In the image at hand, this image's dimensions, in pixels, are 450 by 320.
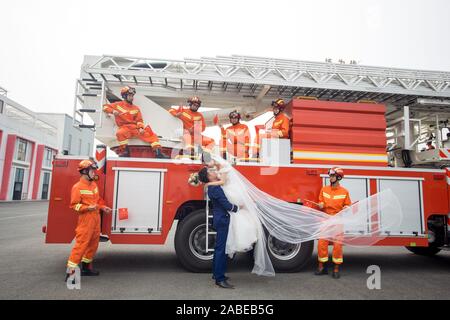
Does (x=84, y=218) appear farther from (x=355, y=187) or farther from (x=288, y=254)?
(x=355, y=187)

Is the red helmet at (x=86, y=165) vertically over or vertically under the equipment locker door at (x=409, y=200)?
over

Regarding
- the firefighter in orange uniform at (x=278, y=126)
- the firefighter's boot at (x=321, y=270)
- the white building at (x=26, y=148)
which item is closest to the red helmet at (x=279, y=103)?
the firefighter in orange uniform at (x=278, y=126)

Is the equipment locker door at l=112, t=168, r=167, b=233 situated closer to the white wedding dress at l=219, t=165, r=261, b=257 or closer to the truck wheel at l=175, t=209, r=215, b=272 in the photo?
the truck wheel at l=175, t=209, r=215, b=272

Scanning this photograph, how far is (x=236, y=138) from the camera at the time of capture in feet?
21.1

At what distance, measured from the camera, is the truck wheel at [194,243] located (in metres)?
5.17

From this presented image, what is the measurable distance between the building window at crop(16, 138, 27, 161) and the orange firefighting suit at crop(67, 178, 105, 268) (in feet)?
96.9

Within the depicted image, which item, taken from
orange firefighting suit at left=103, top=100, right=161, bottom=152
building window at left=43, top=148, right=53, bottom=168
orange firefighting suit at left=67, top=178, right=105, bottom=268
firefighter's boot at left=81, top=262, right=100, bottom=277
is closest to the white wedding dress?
orange firefighting suit at left=103, top=100, right=161, bottom=152

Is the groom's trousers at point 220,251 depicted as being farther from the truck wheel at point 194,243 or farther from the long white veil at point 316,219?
the truck wheel at point 194,243

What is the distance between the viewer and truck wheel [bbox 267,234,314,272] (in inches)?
211

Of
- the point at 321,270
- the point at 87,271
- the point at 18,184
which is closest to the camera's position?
the point at 87,271

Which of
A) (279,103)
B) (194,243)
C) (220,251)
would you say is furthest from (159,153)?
(279,103)

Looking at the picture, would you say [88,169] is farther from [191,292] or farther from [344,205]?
[344,205]

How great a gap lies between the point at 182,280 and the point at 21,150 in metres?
31.4

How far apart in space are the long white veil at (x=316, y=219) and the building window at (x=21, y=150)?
3073cm
